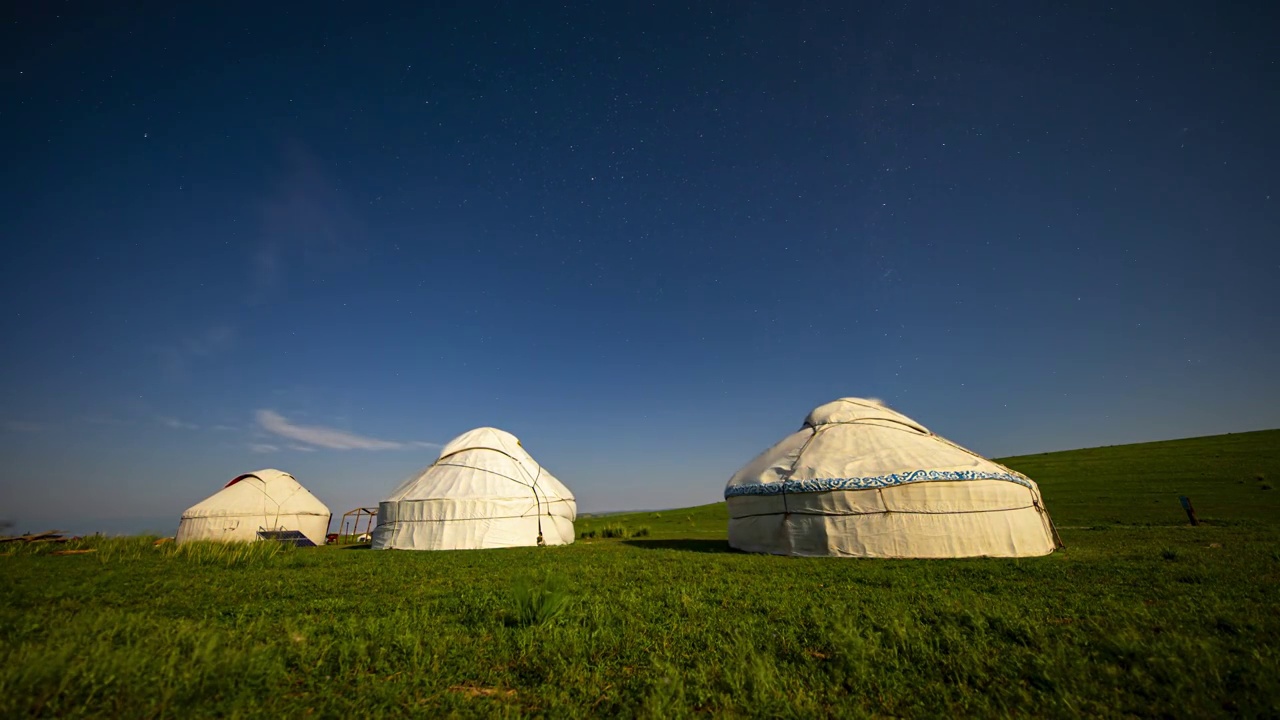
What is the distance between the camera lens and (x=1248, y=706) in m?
2.98

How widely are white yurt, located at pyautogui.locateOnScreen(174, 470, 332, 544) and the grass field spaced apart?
16326 millimetres

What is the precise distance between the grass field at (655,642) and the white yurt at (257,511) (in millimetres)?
16326

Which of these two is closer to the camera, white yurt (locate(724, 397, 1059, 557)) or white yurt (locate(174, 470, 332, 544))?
white yurt (locate(724, 397, 1059, 557))

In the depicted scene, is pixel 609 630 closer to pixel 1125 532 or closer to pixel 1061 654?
pixel 1061 654

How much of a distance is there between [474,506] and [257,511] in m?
14.5

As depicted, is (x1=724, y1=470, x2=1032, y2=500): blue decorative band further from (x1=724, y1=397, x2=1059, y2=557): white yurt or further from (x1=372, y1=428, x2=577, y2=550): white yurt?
(x1=372, y1=428, x2=577, y2=550): white yurt

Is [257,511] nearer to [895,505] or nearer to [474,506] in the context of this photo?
[474,506]

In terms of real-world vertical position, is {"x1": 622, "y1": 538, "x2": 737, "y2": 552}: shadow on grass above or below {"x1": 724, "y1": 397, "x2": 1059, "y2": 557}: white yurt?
below

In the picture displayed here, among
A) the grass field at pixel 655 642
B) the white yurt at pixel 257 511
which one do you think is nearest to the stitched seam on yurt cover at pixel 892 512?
the grass field at pixel 655 642

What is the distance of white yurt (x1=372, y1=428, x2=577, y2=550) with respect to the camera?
17.6m

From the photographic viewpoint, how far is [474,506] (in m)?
17.8

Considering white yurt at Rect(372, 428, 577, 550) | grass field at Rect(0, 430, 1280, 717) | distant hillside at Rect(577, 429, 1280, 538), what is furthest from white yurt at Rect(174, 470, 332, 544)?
distant hillside at Rect(577, 429, 1280, 538)

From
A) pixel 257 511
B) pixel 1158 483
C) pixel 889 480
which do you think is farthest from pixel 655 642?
pixel 1158 483

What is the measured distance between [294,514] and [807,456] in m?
25.6
